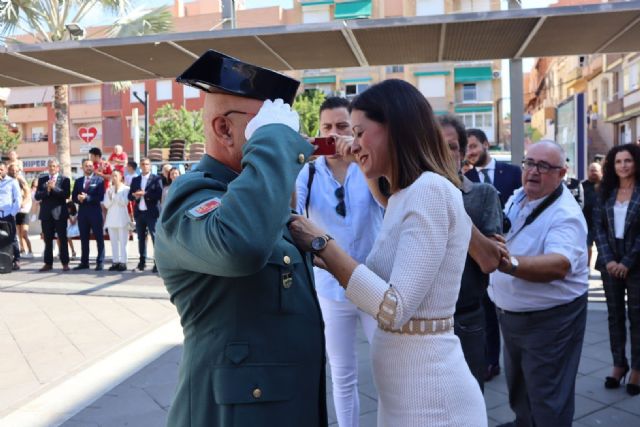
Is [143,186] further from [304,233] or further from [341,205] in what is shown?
[304,233]

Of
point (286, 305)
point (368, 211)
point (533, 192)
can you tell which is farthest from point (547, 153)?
point (286, 305)

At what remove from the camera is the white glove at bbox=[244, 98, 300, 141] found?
4.65ft

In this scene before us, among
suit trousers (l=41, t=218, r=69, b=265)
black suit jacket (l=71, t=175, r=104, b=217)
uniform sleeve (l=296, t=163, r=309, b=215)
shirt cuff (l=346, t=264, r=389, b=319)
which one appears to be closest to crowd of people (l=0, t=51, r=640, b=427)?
shirt cuff (l=346, t=264, r=389, b=319)

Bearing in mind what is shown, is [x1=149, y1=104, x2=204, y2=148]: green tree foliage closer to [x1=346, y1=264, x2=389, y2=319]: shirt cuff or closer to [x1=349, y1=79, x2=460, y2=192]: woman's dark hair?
[x1=349, y1=79, x2=460, y2=192]: woman's dark hair

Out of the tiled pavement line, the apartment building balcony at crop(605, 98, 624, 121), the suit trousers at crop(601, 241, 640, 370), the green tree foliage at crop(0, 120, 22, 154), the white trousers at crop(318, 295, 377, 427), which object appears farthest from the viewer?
the apartment building balcony at crop(605, 98, 624, 121)

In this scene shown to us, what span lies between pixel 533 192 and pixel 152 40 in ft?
15.4

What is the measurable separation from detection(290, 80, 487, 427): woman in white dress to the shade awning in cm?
414

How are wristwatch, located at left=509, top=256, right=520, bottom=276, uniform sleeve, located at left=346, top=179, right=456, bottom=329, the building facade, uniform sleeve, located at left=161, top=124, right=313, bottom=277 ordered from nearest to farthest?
1. uniform sleeve, located at left=161, top=124, right=313, bottom=277
2. uniform sleeve, located at left=346, top=179, right=456, bottom=329
3. wristwatch, located at left=509, top=256, right=520, bottom=276
4. the building facade

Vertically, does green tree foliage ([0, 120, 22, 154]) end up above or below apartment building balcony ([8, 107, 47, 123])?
below

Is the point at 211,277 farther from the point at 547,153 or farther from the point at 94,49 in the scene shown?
the point at 94,49

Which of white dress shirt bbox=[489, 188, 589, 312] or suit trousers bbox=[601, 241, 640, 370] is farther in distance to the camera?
suit trousers bbox=[601, 241, 640, 370]

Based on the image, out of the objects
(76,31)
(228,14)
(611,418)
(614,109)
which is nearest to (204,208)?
(611,418)

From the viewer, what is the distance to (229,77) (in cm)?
147

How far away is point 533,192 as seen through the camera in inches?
121
